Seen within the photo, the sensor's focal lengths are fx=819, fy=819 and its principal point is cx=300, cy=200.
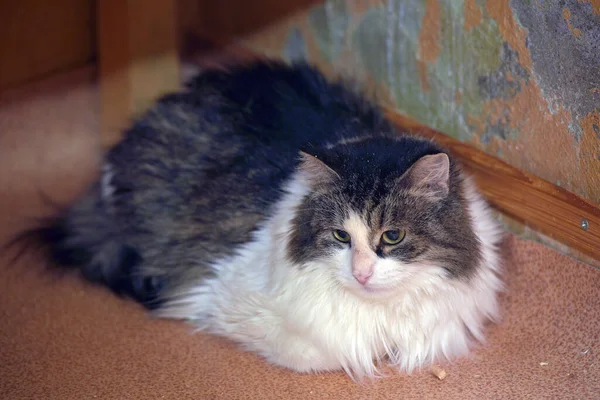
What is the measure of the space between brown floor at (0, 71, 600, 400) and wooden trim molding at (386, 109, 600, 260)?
0.07 meters

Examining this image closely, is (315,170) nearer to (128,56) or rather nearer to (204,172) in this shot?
(204,172)

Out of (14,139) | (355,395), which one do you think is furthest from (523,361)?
(14,139)

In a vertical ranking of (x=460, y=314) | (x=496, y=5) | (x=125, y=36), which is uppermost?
(x=496, y=5)

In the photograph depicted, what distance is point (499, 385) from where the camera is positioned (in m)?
2.09

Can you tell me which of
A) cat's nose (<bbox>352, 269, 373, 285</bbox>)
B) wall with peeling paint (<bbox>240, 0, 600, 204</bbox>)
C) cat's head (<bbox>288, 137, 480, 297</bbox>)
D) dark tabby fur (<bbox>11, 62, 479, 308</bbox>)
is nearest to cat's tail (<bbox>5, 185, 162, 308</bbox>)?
dark tabby fur (<bbox>11, 62, 479, 308</bbox>)

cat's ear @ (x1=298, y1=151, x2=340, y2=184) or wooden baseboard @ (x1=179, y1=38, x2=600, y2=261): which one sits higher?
cat's ear @ (x1=298, y1=151, x2=340, y2=184)

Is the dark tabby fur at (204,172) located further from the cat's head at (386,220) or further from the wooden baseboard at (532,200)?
the wooden baseboard at (532,200)

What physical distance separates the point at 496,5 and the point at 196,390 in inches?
52.9

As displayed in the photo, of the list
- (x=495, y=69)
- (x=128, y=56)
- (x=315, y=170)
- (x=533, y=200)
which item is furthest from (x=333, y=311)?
(x=128, y=56)

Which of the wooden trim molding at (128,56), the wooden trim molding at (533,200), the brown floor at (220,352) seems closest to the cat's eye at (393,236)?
the brown floor at (220,352)

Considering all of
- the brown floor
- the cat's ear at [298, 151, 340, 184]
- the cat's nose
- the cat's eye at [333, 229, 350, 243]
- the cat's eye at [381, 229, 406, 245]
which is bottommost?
the brown floor

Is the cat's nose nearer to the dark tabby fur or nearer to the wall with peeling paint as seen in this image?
the dark tabby fur

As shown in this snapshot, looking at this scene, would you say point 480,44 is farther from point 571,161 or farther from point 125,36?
point 125,36

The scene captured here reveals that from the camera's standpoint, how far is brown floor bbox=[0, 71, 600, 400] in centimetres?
210
